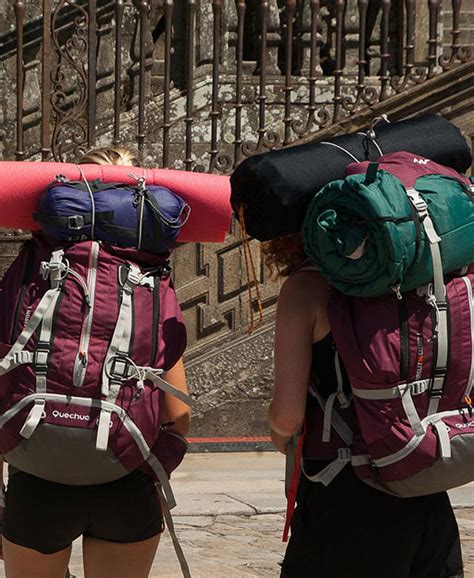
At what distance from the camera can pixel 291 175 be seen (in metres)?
3.54

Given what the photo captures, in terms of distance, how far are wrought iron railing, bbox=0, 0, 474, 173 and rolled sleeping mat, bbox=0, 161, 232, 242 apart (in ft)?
16.1

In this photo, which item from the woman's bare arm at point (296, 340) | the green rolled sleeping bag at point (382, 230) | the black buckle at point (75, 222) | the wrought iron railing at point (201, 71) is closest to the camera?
the green rolled sleeping bag at point (382, 230)

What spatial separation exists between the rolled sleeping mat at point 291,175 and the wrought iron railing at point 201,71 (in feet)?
17.7

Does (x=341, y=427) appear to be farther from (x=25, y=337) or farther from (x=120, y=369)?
(x=25, y=337)

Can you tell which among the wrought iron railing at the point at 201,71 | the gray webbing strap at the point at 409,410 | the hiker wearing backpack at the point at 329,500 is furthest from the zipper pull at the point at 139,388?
the wrought iron railing at the point at 201,71

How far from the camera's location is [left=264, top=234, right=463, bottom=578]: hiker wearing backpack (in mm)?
3490

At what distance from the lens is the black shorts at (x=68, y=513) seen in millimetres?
3799

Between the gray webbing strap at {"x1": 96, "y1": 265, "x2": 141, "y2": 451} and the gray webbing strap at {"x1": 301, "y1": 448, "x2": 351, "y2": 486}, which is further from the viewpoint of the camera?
the gray webbing strap at {"x1": 96, "y1": 265, "x2": 141, "y2": 451}

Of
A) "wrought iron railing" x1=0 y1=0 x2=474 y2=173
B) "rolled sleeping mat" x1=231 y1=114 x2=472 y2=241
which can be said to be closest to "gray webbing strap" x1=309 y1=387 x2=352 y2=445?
"rolled sleeping mat" x1=231 y1=114 x2=472 y2=241

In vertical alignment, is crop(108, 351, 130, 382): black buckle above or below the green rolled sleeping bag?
below

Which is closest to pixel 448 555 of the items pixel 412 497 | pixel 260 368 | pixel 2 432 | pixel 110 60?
pixel 412 497

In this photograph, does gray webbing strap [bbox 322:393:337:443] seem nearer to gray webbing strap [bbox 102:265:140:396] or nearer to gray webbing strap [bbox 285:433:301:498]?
gray webbing strap [bbox 285:433:301:498]

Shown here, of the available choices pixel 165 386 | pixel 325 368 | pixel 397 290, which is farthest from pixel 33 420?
pixel 397 290

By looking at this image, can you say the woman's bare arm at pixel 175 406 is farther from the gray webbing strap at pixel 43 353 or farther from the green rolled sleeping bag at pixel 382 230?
the green rolled sleeping bag at pixel 382 230
